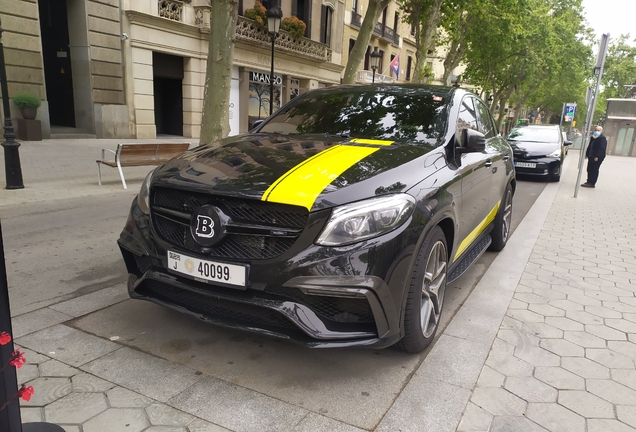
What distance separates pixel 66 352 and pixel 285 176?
1691 millimetres

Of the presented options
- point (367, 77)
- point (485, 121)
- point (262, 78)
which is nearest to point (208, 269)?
point (485, 121)

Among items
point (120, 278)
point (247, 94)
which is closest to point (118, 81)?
point (247, 94)

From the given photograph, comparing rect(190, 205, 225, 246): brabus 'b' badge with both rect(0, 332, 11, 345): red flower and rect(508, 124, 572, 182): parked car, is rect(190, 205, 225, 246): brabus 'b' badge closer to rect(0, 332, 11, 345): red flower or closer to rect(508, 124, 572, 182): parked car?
rect(0, 332, 11, 345): red flower

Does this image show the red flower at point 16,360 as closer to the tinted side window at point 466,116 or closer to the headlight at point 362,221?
the headlight at point 362,221

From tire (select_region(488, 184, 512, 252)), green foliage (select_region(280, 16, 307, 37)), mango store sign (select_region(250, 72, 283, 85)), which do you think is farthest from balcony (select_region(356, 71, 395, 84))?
tire (select_region(488, 184, 512, 252))

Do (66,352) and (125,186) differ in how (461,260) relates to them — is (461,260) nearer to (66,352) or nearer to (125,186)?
(66,352)

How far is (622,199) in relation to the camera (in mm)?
10898

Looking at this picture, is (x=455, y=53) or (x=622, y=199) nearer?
(x=622, y=199)

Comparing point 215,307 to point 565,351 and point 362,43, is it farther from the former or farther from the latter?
point 362,43

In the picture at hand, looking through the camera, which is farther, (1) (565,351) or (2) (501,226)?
(2) (501,226)

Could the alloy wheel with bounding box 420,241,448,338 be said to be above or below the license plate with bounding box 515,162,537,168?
above

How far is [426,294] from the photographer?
2.90m

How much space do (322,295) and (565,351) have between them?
75.5 inches

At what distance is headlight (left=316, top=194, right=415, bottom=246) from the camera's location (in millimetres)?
2338
